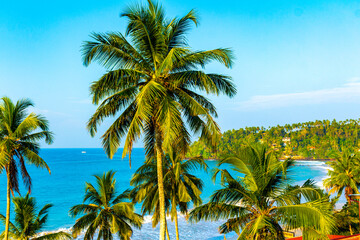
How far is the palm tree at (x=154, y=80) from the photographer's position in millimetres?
8648

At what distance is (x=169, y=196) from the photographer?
53.5 ft

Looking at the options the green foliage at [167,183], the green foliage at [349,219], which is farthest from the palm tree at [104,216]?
the green foliage at [349,219]

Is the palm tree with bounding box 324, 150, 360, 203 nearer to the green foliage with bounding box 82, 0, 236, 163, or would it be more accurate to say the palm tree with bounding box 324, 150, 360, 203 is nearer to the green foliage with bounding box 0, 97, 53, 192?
the green foliage with bounding box 82, 0, 236, 163

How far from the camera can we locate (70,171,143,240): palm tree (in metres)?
15.3

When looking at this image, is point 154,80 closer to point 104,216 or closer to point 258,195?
point 258,195

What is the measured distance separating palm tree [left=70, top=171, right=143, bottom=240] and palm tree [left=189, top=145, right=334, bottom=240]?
727cm

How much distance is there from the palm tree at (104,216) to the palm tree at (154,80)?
678 cm

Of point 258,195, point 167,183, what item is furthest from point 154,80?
point 167,183

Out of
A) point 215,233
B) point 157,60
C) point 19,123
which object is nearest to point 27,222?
point 19,123

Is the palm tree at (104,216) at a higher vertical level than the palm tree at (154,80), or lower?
lower

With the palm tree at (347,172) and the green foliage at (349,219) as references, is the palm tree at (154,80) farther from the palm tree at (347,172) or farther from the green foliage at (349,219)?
the palm tree at (347,172)

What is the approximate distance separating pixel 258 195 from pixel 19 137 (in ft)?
29.9

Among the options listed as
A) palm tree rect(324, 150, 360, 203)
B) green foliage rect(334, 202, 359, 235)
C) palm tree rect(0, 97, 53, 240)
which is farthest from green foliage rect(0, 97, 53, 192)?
palm tree rect(324, 150, 360, 203)

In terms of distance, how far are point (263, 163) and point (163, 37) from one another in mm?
4865
